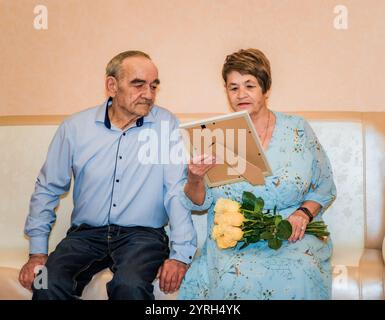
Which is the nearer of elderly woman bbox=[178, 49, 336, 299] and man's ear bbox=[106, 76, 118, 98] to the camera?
elderly woman bbox=[178, 49, 336, 299]

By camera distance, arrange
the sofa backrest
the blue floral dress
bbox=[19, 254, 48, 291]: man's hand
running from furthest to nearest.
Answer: the sofa backrest
bbox=[19, 254, 48, 291]: man's hand
the blue floral dress

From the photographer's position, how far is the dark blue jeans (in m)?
2.11

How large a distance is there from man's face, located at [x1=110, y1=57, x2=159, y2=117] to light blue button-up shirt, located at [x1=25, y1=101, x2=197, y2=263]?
8 centimetres

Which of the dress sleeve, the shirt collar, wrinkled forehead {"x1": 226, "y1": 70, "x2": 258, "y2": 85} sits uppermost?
wrinkled forehead {"x1": 226, "y1": 70, "x2": 258, "y2": 85}

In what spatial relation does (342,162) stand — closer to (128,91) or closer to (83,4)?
(128,91)

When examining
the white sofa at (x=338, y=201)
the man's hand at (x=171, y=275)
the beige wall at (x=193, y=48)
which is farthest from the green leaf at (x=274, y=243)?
the beige wall at (x=193, y=48)

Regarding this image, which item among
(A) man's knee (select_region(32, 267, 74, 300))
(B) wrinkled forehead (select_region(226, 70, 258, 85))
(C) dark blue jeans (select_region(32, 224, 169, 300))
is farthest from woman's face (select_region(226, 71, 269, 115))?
(A) man's knee (select_region(32, 267, 74, 300))

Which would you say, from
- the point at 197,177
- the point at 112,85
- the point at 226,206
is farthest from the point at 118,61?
the point at 226,206

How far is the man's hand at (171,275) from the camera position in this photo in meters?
2.17

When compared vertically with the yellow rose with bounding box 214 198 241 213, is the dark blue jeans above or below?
below

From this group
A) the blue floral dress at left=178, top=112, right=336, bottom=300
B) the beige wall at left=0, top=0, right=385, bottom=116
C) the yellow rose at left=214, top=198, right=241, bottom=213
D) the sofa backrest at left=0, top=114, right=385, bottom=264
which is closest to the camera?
the blue floral dress at left=178, top=112, right=336, bottom=300

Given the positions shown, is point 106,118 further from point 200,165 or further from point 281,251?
point 281,251

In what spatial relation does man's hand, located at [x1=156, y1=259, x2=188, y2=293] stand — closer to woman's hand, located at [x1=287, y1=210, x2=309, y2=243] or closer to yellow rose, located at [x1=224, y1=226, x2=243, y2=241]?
yellow rose, located at [x1=224, y1=226, x2=243, y2=241]
